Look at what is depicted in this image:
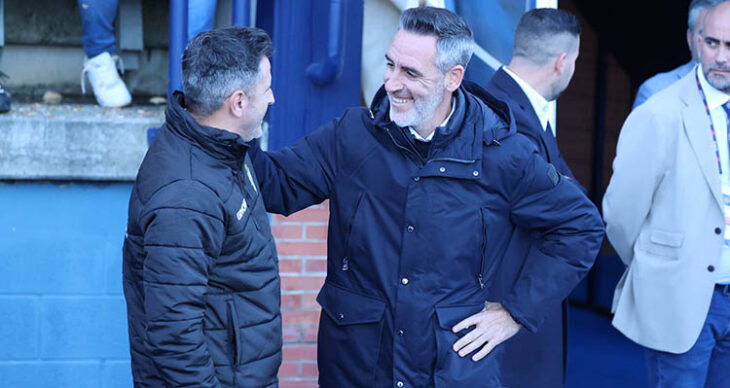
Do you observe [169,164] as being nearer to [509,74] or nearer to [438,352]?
[438,352]

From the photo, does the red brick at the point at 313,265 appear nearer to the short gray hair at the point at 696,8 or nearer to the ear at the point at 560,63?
the ear at the point at 560,63

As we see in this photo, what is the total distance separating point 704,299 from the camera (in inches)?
137

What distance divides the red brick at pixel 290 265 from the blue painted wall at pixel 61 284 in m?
0.64

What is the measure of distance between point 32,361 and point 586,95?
4.95 m

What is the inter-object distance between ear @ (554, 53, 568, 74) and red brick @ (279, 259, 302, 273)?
1276 millimetres

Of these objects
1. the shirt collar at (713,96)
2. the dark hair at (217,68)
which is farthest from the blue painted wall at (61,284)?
the shirt collar at (713,96)

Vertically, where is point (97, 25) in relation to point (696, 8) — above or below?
below

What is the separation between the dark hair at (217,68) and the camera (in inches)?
93.5

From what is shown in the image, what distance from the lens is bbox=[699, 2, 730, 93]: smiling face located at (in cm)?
343

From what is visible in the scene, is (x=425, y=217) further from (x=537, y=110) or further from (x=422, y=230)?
(x=537, y=110)

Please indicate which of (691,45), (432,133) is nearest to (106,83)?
(432,133)

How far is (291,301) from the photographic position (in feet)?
13.5

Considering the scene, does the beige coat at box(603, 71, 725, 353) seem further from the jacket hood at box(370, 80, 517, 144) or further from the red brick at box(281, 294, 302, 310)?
the red brick at box(281, 294, 302, 310)

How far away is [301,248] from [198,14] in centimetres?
100
